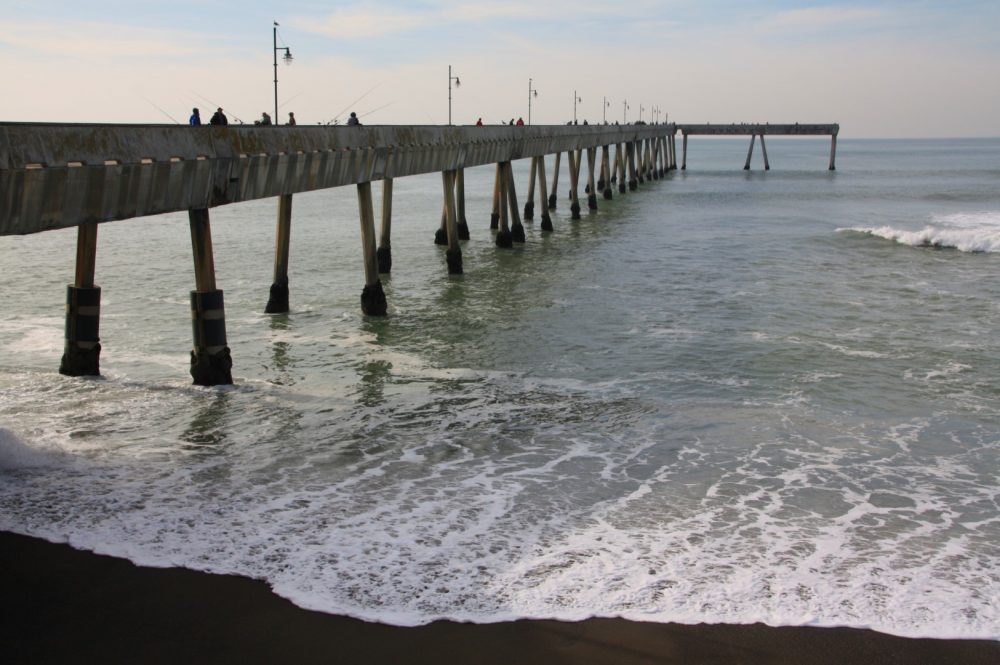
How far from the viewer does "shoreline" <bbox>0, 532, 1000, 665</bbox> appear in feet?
22.1

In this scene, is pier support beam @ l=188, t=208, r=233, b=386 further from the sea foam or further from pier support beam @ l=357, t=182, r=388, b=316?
the sea foam

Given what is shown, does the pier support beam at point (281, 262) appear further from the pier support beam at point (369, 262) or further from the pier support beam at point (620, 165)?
the pier support beam at point (620, 165)

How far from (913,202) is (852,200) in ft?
12.0

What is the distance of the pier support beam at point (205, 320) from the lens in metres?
14.3

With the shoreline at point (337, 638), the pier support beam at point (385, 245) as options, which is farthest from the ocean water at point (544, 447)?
the pier support beam at point (385, 245)

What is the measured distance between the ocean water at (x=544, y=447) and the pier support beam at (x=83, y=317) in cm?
35

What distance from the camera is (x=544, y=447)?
1164 centimetres

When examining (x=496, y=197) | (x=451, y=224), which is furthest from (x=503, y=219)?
(x=451, y=224)

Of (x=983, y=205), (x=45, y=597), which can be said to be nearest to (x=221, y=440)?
(x=45, y=597)

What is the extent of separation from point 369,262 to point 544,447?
954 cm

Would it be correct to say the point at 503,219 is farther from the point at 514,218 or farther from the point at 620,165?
the point at 620,165

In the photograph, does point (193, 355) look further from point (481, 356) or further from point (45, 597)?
point (45, 597)

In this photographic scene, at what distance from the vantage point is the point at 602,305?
22.2 meters

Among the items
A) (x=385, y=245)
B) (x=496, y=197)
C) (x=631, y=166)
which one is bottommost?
(x=385, y=245)
